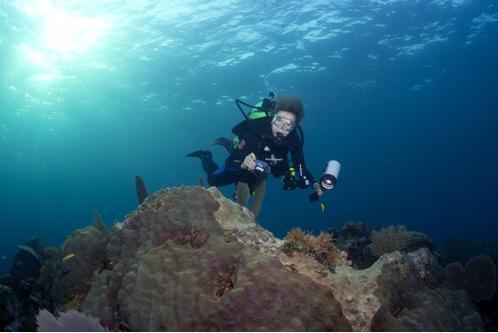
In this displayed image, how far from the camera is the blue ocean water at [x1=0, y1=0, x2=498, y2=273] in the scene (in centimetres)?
1994

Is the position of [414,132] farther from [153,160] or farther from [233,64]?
[153,160]

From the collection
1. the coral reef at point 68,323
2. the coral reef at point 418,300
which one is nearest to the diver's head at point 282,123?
the coral reef at point 418,300

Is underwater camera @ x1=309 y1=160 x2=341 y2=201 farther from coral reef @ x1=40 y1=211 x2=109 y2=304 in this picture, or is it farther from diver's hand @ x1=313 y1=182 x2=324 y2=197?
coral reef @ x1=40 y1=211 x2=109 y2=304

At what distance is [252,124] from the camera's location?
7.31 metres

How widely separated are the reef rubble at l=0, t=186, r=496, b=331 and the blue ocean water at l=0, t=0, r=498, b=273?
3197 millimetres

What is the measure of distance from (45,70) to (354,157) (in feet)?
218

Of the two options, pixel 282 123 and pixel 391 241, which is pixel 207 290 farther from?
pixel 391 241

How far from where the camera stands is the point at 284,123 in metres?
6.88

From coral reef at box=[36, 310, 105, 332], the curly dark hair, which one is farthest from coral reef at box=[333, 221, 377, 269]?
coral reef at box=[36, 310, 105, 332]

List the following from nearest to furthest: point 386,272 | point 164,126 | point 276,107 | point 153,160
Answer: point 386,272 → point 276,107 → point 164,126 → point 153,160

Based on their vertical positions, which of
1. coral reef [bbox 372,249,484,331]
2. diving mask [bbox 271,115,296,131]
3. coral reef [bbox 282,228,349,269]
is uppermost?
diving mask [bbox 271,115,296,131]

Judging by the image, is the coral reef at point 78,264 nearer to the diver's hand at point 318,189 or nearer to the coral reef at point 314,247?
the coral reef at point 314,247

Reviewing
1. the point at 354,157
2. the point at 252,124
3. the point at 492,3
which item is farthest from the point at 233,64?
the point at 354,157

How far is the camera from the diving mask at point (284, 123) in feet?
22.5
